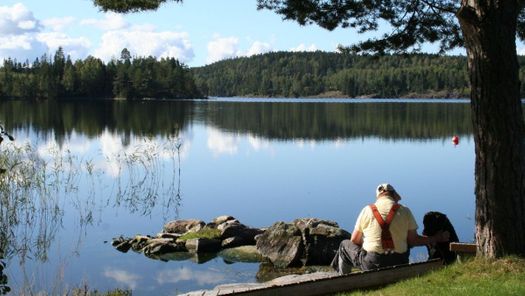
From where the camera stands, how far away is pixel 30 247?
14492 mm

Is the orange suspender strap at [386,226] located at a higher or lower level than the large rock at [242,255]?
higher

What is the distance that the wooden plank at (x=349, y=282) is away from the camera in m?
6.52

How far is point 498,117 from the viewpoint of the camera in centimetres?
698

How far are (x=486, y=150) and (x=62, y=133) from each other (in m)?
37.9

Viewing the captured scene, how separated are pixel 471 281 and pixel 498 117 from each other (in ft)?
5.71

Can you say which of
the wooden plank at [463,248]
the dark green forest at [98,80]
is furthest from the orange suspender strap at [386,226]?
the dark green forest at [98,80]

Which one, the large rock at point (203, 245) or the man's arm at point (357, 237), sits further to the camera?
the large rock at point (203, 245)

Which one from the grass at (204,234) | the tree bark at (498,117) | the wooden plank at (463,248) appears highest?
the tree bark at (498,117)

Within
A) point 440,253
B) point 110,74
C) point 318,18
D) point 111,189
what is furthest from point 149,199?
point 110,74

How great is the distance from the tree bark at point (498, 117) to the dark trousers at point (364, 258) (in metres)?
1.12

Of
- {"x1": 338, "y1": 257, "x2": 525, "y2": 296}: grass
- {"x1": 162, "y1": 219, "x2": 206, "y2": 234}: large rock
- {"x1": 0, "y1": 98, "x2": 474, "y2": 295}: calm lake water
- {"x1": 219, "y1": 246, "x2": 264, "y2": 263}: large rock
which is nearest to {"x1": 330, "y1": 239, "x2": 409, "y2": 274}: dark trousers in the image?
{"x1": 338, "y1": 257, "x2": 525, "y2": 296}: grass

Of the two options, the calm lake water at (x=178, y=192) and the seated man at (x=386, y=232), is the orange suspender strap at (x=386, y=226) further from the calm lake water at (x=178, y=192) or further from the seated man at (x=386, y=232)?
the calm lake water at (x=178, y=192)

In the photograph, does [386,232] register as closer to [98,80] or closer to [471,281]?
[471,281]

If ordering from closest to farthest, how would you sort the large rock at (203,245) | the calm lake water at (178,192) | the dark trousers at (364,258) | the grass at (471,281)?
the grass at (471,281) < the dark trousers at (364,258) < the calm lake water at (178,192) < the large rock at (203,245)
